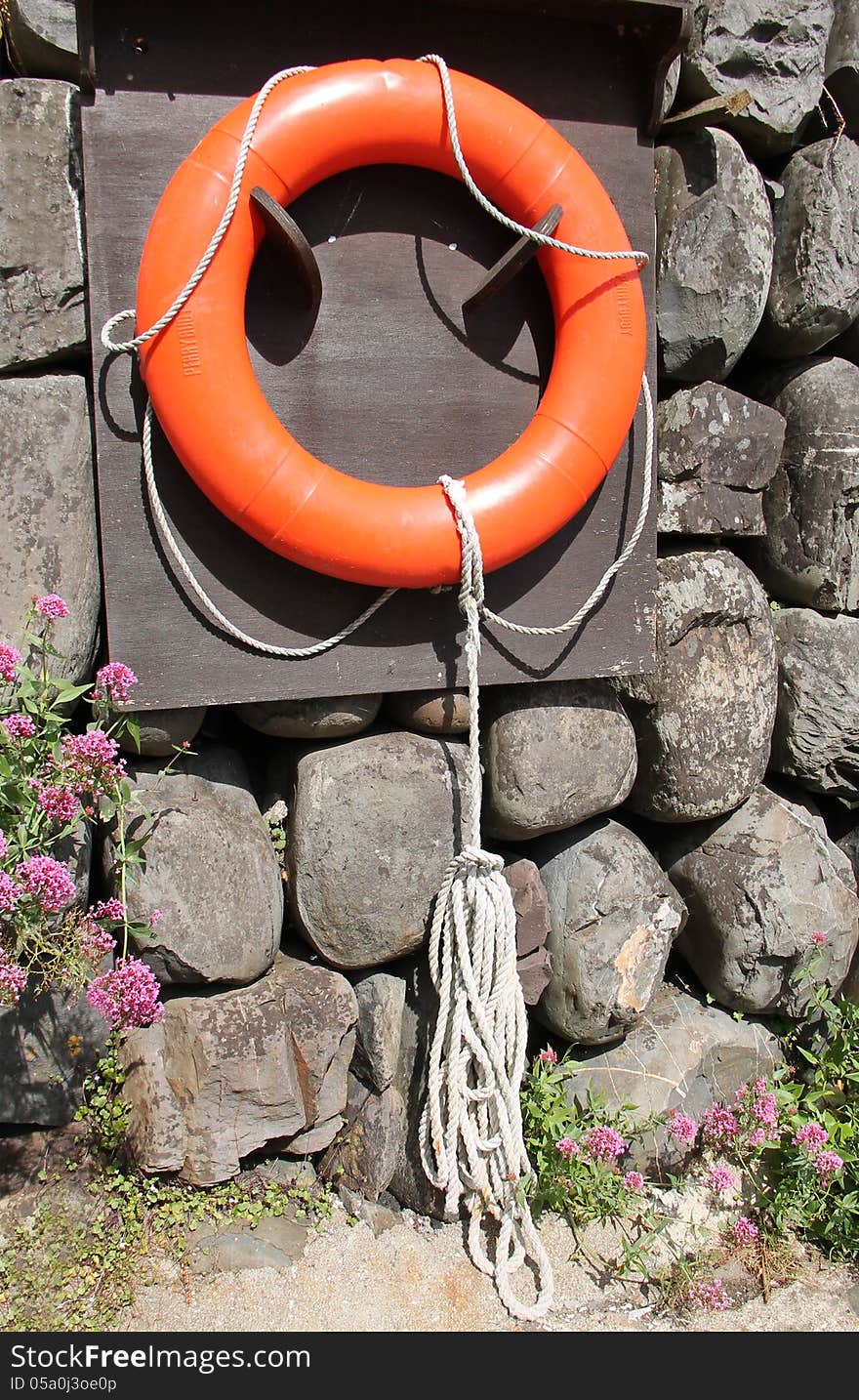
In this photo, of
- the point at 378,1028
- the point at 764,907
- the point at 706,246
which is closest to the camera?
the point at 378,1028

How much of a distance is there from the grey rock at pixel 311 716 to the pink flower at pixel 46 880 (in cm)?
43

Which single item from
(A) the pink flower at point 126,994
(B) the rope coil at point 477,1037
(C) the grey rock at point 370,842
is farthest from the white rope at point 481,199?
(A) the pink flower at point 126,994

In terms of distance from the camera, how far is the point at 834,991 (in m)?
2.08

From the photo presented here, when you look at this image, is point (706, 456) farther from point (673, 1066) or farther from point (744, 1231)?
point (744, 1231)

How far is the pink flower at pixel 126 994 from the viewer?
141 centimetres

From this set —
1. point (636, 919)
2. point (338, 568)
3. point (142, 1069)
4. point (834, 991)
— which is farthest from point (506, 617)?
point (834, 991)

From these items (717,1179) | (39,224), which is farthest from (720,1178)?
(39,224)

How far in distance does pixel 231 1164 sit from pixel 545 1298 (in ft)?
1.81

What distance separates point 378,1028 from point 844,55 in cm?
214

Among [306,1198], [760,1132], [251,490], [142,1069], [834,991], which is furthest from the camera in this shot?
[834,991]

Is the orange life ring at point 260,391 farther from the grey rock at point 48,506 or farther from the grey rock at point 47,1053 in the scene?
the grey rock at point 47,1053

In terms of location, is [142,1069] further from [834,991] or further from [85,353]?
[834,991]

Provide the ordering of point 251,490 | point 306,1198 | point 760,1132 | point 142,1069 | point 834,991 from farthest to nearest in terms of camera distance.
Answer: point 834,991 < point 760,1132 < point 306,1198 < point 142,1069 < point 251,490

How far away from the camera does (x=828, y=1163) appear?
1735 millimetres
